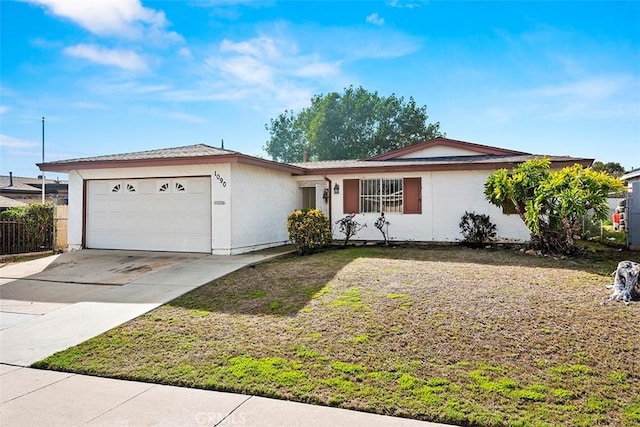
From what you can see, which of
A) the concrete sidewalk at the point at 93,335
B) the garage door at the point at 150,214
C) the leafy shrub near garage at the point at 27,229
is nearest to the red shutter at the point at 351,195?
the concrete sidewalk at the point at 93,335

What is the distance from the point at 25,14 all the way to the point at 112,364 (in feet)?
32.3

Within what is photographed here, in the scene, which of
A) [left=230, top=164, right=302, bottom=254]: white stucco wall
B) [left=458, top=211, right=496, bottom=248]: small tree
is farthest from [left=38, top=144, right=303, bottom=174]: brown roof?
[left=458, top=211, right=496, bottom=248]: small tree

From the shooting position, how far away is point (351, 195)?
529 inches

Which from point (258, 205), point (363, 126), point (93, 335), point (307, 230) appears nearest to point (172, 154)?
point (258, 205)

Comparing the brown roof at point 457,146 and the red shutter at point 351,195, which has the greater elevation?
the brown roof at point 457,146

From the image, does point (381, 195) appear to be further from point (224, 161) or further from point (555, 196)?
point (224, 161)

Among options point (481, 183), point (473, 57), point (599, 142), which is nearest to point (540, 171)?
point (481, 183)

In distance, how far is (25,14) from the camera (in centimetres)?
981

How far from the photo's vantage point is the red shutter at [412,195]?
501 inches

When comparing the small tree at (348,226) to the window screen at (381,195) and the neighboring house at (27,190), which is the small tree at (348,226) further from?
the neighboring house at (27,190)

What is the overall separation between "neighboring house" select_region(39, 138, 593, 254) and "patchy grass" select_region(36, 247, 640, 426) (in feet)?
13.9

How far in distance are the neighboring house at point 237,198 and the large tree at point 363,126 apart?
22744mm

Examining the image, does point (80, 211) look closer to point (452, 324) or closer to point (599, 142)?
point (452, 324)

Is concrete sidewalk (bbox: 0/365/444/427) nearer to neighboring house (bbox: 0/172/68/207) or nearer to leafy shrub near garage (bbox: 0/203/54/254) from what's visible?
leafy shrub near garage (bbox: 0/203/54/254)
